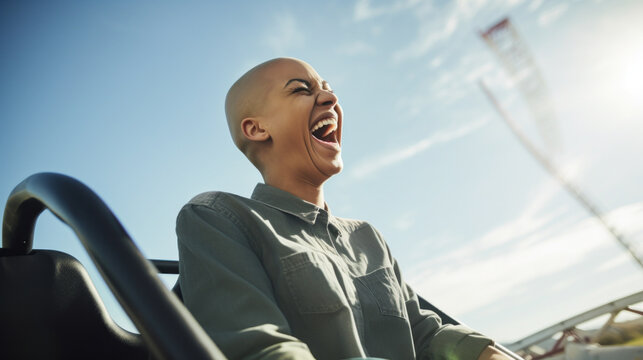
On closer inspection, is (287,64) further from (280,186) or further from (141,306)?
(141,306)

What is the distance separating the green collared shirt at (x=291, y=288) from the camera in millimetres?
752

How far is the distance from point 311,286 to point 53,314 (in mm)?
473

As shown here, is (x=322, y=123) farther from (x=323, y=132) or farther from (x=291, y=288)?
(x=291, y=288)

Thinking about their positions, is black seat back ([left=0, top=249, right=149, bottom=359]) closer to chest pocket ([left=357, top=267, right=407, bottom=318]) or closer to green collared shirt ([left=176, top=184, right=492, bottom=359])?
green collared shirt ([left=176, top=184, right=492, bottom=359])

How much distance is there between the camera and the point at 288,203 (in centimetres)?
124

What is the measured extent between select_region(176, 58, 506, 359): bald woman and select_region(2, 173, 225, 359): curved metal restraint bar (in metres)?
0.28

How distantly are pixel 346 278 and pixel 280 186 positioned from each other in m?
0.39

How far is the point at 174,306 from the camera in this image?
39 centimetres

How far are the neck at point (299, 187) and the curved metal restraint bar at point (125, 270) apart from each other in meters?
0.78

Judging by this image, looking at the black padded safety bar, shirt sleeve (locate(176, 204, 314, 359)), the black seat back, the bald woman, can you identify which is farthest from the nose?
the black seat back

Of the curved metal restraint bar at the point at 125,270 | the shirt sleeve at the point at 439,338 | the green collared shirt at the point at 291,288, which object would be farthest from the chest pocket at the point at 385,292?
the curved metal restraint bar at the point at 125,270

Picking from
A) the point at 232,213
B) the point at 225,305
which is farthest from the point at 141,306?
the point at 232,213

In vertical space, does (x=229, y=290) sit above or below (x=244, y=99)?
below

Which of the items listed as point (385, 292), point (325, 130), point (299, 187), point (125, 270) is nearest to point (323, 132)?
point (325, 130)
